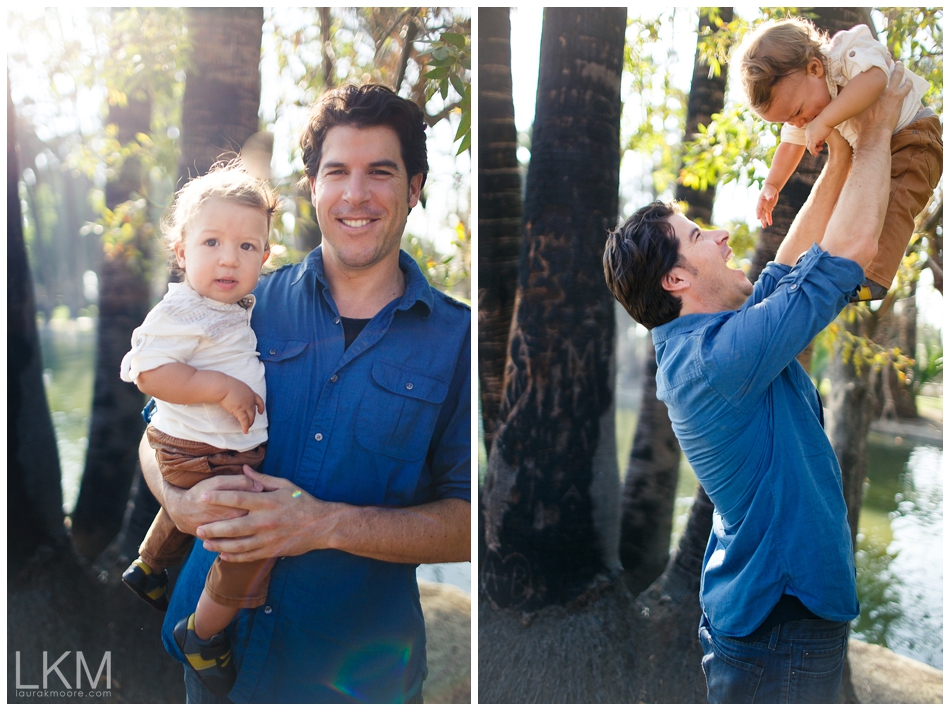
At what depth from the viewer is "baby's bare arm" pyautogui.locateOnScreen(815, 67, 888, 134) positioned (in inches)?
69.0

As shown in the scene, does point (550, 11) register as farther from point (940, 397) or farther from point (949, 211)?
point (940, 397)

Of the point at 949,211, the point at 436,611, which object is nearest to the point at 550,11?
the point at 949,211

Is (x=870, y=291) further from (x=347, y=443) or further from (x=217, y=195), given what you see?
(x=217, y=195)

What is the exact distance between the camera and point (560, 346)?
2.73 metres

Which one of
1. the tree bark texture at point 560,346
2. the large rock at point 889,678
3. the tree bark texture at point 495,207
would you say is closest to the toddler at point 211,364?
the tree bark texture at point 495,207

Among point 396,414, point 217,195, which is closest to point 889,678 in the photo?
point 396,414

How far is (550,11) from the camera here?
2645mm

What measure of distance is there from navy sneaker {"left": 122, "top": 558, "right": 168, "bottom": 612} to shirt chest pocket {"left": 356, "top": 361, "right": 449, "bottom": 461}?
0.82 meters

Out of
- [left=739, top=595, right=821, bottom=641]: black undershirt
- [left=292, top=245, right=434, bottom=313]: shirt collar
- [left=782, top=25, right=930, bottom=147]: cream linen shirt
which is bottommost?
[left=739, top=595, right=821, bottom=641]: black undershirt

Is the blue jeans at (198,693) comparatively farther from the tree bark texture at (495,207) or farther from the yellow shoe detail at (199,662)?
the tree bark texture at (495,207)

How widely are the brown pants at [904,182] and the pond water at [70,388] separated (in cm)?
163

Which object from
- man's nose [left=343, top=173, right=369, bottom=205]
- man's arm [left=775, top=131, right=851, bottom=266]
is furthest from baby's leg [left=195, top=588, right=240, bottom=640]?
man's arm [left=775, top=131, right=851, bottom=266]

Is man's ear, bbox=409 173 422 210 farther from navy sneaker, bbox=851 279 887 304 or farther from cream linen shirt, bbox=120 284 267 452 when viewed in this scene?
navy sneaker, bbox=851 279 887 304

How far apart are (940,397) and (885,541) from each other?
0.69 metres
